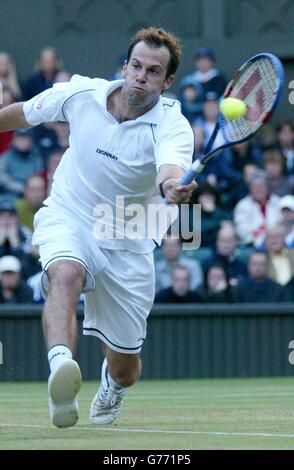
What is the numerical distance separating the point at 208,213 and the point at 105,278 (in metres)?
7.12

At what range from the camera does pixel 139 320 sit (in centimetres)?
838

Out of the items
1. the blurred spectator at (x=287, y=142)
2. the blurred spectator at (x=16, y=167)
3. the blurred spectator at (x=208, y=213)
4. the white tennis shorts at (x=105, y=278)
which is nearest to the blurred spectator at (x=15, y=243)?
the blurred spectator at (x=16, y=167)

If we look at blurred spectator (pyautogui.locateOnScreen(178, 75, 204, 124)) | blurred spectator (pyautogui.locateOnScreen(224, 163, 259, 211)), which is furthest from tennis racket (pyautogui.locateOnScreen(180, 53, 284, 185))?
blurred spectator (pyautogui.locateOnScreen(178, 75, 204, 124))

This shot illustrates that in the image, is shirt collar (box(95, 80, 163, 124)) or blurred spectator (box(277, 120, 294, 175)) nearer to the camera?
shirt collar (box(95, 80, 163, 124))

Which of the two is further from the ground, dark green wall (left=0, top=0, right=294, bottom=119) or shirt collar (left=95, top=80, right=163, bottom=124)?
dark green wall (left=0, top=0, right=294, bottom=119)

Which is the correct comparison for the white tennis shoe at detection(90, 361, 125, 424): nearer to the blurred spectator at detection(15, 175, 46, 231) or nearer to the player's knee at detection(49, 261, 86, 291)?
the player's knee at detection(49, 261, 86, 291)

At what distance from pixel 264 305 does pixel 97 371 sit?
1909mm

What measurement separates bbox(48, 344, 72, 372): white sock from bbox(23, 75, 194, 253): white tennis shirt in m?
0.99

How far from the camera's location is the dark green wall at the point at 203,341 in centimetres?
1365

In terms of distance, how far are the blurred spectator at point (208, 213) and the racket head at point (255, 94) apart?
24.5 feet

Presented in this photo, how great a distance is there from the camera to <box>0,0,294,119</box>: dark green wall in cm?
1825

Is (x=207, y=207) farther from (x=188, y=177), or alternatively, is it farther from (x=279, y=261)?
(x=188, y=177)

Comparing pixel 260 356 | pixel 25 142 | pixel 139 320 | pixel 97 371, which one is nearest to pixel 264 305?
pixel 260 356

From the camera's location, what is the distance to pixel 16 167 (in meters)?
15.5
